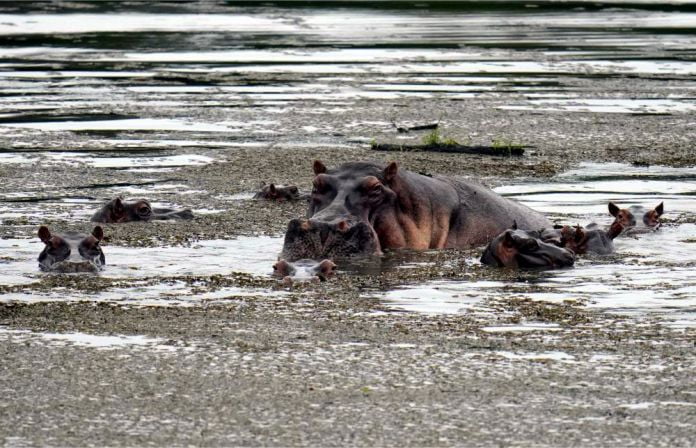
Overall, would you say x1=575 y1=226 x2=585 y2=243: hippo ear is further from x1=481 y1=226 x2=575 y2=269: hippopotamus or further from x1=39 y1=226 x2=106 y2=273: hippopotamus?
x1=39 y1=226 x2=106 y2=273: hippopotamus

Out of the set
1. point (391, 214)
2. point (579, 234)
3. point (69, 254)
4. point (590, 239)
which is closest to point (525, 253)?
point (579, 234)

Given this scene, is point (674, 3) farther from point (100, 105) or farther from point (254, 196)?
point (254, 196)

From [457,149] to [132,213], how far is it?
436 centimetres

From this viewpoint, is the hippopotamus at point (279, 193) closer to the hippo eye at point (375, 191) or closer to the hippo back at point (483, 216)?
the hippo back at point (483, 216)

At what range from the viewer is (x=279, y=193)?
37.7 ft

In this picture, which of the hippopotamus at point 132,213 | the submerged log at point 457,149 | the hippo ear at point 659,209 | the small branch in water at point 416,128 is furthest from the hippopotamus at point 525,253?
the small branch in water at point 416,128

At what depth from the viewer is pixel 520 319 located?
7.42 meters

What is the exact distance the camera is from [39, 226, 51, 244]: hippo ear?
8.80 metres

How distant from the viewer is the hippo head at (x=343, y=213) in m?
8.96

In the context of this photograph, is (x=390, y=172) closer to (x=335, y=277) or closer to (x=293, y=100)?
Result: (x=335, y=277)

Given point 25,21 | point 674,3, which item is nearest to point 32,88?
point 25,21

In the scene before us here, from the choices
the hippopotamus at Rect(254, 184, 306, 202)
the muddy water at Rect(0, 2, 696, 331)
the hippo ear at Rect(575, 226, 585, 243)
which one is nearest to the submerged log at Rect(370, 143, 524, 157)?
the muddy water at Rect(0, 2, 696, 331)

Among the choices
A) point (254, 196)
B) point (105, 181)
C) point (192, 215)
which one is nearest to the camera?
point (192, 215)

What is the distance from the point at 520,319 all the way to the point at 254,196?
15.2 ft
